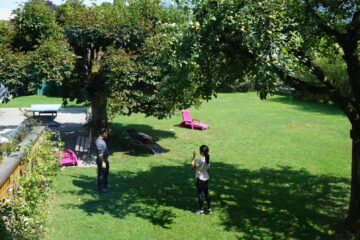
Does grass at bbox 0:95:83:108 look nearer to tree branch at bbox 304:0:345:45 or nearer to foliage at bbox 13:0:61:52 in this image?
foliage at bbox 13:0:61:52

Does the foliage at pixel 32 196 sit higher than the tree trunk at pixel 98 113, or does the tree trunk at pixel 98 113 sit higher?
the tree trunk at pixel 98 113

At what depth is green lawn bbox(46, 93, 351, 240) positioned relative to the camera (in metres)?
10.2

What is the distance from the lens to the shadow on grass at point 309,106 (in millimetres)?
27992

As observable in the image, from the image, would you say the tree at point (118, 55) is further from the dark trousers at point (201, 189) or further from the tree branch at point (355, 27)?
the tree branch at point (355, 27)

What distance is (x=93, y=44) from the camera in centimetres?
1652

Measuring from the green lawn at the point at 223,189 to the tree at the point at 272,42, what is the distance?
1931mm

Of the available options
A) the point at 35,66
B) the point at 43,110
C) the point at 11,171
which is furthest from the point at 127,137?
the point at 11,171

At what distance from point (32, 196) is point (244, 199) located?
6183 mm

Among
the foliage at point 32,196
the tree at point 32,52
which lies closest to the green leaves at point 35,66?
the tree at point 32,52

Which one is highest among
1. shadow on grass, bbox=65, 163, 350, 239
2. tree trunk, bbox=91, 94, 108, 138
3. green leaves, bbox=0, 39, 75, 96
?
green leaves, bbox=0, 39, 75, 96

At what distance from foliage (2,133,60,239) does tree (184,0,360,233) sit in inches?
152

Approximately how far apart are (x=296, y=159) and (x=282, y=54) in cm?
936

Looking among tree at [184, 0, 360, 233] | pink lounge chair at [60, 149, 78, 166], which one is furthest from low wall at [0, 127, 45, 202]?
pink lounge chair at [60, 149, 78, 166]

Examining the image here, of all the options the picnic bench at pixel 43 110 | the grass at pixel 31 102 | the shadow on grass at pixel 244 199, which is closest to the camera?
the shadow on grass at pixel 244 199
